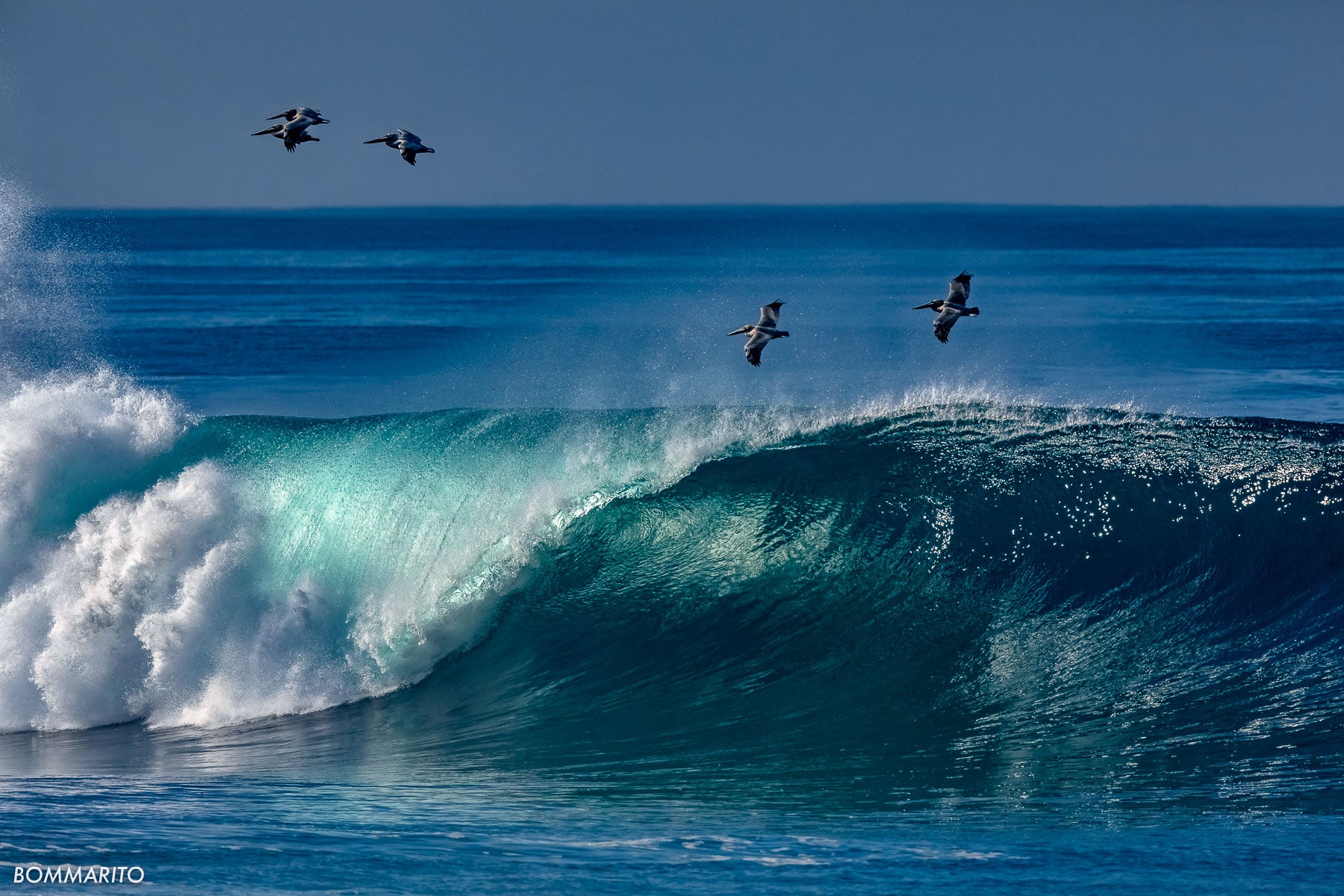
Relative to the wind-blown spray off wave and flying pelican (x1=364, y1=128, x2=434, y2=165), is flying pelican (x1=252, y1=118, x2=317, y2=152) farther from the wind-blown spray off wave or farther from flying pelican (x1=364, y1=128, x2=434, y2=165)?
the wind-blown spray off wave

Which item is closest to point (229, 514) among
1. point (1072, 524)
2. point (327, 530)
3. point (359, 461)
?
point (327, 530)

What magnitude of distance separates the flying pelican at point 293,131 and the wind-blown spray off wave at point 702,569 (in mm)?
4296

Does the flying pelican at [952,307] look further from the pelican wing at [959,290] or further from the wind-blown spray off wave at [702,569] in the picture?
the wind-blown spray off wave at [702,569]

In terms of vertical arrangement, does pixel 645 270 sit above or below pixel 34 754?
above

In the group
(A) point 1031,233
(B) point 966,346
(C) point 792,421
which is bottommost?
(C) point 792,421

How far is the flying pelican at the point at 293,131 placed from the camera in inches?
499

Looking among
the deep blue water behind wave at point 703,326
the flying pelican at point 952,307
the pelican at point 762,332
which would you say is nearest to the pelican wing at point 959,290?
the flying pelican at point 952,307

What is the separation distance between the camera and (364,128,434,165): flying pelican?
1266 cm

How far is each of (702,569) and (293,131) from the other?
19.0 feet

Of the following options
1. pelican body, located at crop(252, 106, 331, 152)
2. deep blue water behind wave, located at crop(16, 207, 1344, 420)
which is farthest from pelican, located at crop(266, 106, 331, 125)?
deep blue water behind wave, located at crop(16, 207, 1344, 420)

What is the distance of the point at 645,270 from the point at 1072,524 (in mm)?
60277

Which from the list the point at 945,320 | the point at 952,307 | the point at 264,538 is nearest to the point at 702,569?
the point at 945,320

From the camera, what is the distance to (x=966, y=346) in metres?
38.3

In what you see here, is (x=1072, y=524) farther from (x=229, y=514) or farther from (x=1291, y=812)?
(x=229, y=514)
